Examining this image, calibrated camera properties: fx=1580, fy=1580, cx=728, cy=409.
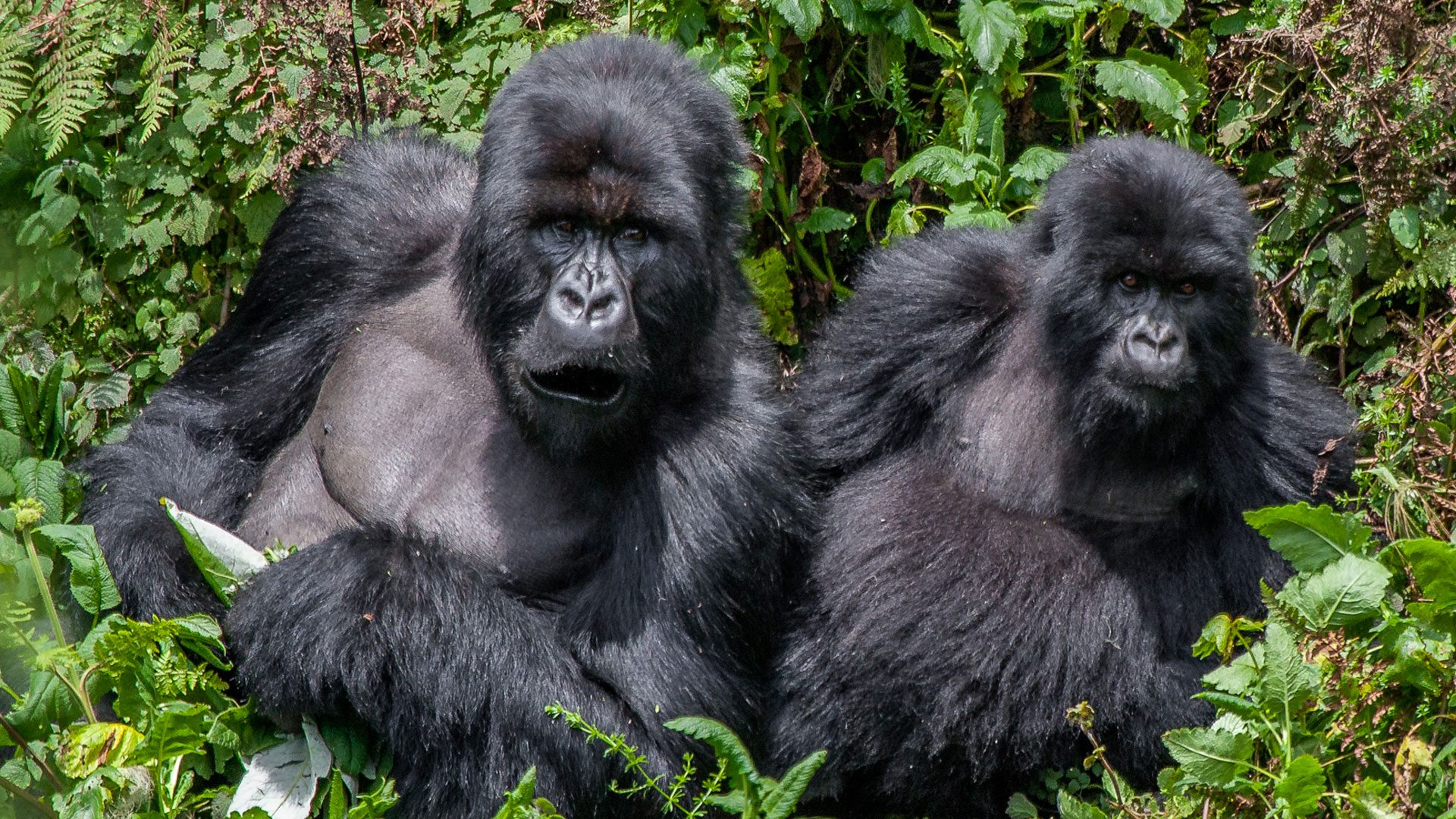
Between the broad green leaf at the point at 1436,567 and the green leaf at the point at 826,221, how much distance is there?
240cm

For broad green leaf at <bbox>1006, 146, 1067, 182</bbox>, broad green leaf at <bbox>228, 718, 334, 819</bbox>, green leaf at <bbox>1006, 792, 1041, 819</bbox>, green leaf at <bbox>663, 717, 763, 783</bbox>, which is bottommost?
green leaf at <bbox>1006, 792, 1041, 819</bbox>

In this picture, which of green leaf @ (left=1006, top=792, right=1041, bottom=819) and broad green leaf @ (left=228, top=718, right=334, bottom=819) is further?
green leaf @ (left=1006, top=792, right=1041, bottom=819)

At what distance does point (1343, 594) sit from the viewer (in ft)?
10.1

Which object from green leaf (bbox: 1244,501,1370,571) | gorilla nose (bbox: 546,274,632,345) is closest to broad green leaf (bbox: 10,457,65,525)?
gorilla nose (bbox: 546,274,632,345)

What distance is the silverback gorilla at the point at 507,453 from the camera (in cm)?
339

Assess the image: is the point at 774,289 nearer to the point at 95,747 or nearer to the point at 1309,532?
the point at 1309,532

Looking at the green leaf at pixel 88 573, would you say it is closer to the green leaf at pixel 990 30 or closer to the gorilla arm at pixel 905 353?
the gorilla arm at pixel 905 353

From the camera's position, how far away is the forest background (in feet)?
12.4

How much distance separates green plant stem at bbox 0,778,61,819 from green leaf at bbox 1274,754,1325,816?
90.1 inches

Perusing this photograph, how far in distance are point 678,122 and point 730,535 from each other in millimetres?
943

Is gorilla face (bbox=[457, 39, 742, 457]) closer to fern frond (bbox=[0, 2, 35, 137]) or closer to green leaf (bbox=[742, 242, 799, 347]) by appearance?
green leaf (bbox=[742, 242, 799, 347])

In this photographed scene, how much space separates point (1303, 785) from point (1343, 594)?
411mm

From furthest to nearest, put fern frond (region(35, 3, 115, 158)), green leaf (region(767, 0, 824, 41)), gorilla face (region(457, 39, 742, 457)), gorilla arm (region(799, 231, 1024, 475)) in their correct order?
fern frond (region(35, 3, 115, 158)), green leaf (region(767, 0, 824, 41)), gorilla arm (region(799, 231, 1024, 475)), gorilla face (region(457, 39, 742, 457))

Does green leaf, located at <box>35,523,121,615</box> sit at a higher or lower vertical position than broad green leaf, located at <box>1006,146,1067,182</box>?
lower
